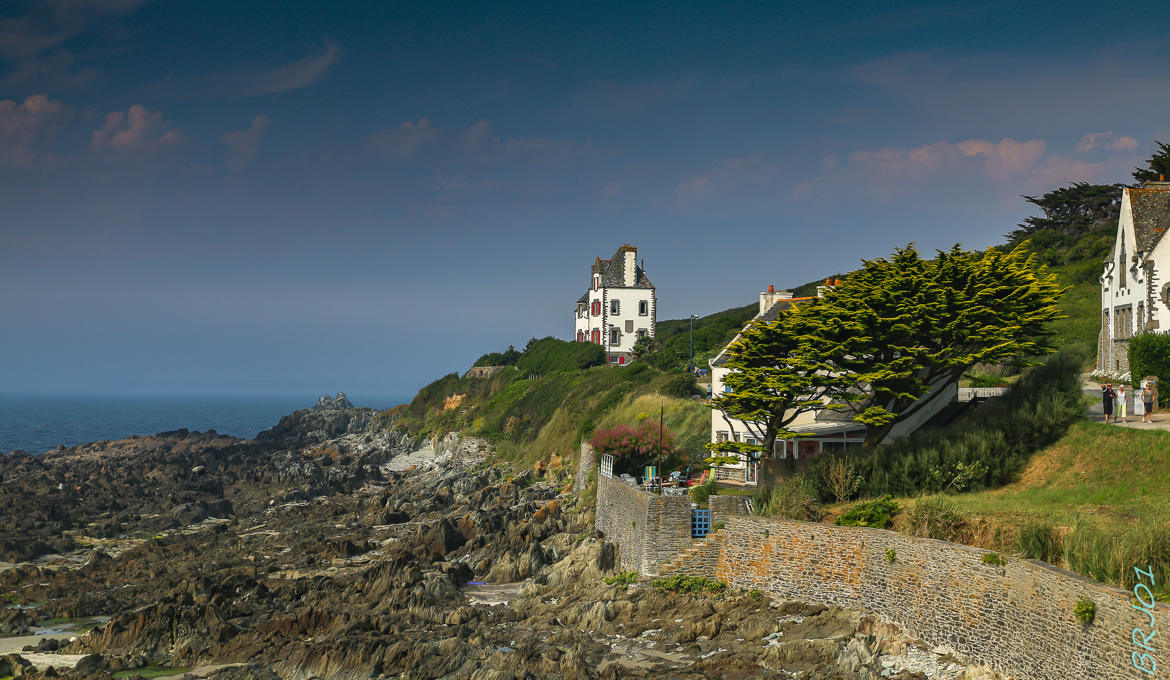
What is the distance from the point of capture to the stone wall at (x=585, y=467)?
1573 inches

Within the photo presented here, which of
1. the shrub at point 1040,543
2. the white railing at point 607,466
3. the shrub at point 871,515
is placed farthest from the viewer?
the white railing at point 607,466

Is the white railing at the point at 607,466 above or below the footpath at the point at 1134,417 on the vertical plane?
below

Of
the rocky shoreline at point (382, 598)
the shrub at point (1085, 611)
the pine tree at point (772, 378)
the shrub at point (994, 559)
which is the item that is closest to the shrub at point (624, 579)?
the rocky shoreline at point (382, 598)

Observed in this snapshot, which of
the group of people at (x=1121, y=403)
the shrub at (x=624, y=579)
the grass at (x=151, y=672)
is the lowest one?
the grass at (x=151, y=672)

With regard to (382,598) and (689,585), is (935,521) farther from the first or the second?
(382,598)

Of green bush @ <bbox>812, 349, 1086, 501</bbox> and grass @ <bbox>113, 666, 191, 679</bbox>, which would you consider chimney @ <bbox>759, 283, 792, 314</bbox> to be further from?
grass @ <bbox>113, 666, 191, 679</bbox>

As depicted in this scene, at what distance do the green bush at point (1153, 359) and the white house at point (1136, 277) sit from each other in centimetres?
408

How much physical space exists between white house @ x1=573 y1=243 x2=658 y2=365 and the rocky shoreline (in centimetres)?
2547

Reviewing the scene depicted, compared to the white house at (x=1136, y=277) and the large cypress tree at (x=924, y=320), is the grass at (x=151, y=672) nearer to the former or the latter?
the large cypress tree at (x=924, y=320)

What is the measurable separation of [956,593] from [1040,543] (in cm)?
199

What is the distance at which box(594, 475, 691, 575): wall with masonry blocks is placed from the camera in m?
25.5

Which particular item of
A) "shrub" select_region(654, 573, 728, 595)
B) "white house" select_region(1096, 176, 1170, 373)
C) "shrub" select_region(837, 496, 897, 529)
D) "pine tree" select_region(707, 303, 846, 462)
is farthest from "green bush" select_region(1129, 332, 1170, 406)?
"shrub" select_region(654, 573, 728, 595)

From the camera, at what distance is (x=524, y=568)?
31.6 metres

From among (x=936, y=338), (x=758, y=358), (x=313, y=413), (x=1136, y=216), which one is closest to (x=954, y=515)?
(x=936, y=338)
